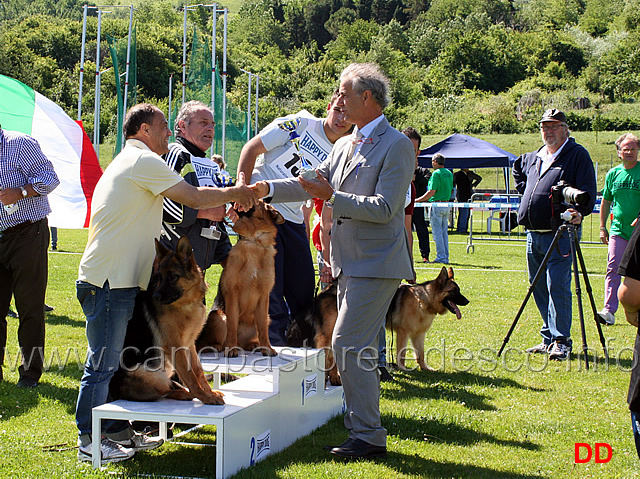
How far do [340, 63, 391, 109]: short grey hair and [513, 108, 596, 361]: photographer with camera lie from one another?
327 cm

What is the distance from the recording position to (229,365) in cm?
431

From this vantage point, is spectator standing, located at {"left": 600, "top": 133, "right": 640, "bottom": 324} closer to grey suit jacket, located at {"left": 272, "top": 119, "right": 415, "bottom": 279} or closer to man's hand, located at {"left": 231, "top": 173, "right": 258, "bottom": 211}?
grey suit jacket, located at {"left": 272, "top": 119, "right": 415, "bottom": 279}

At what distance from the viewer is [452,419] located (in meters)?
4.83

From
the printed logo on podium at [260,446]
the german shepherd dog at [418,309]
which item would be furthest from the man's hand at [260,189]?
the german shepherd dog at [418,309]

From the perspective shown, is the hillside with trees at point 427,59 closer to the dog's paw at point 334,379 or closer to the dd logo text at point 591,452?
the dog's paw at point 334,379

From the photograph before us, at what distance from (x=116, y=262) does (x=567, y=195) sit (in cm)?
440

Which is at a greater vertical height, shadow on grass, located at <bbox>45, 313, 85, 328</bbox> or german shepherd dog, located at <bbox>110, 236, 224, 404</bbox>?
german shepherd dog, located at <bbox>110, 236, 224, 404</bbox>

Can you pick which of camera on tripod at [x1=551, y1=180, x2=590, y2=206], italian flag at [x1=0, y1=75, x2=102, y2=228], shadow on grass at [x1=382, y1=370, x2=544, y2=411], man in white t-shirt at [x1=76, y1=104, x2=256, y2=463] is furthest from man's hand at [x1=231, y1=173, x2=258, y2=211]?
italian flag at [x1=0, y1=75, x2=102, y2=228]

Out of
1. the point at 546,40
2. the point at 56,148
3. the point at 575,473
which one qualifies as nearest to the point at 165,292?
the point at 575,473

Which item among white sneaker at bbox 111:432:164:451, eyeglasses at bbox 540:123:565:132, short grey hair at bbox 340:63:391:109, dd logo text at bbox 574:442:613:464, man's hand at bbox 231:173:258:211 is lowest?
dd logo text at bbox 574:442:613:464

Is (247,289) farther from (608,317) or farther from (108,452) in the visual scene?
(608,317)

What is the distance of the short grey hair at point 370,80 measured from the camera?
149 inches

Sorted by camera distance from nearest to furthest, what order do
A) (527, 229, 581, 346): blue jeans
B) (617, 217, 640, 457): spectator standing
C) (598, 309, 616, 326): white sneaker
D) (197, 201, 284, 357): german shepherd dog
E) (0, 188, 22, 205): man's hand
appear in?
(617, 217, 640, 457): spectator standing
(197, 201, 284, 357): german shepherd dog
(0, 188, 22, 205): man's hand
(527, 229, 581, 346): blue jeans
(598, 309, 616, 326): white sneaker

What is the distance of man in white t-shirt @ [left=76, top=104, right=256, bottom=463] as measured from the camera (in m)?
3.75
